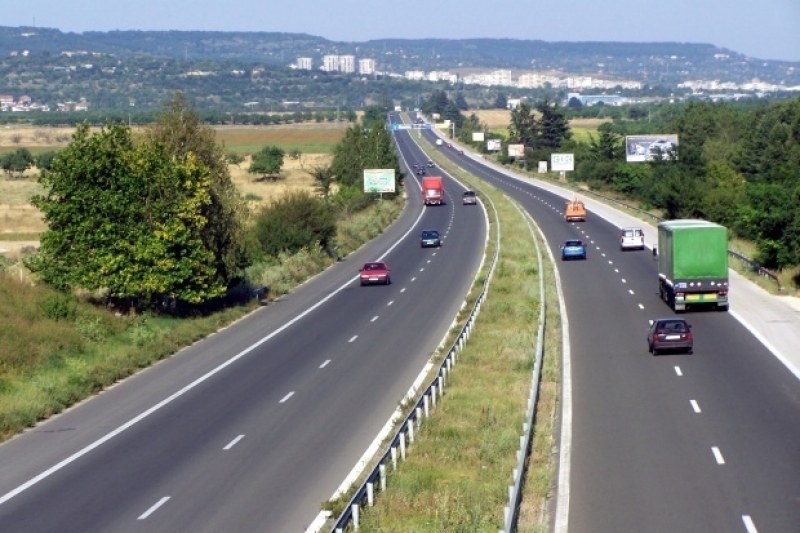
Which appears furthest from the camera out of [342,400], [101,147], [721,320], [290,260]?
[290,260]

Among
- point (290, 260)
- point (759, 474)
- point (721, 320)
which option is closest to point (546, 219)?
point (290, 260)

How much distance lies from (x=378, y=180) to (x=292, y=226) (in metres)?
46.4

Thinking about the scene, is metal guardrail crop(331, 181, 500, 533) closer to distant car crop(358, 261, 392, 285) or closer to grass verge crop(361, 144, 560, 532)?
grass verge crop(361, 144, 560, 532)

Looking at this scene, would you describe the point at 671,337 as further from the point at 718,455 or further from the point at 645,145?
the point at 645,145

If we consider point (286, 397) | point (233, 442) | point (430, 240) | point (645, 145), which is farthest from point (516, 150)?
point (233, 442)

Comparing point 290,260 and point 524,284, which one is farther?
point 290,260

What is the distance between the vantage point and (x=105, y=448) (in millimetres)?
25328

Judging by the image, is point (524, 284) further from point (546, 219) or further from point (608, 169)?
point (608, 169)

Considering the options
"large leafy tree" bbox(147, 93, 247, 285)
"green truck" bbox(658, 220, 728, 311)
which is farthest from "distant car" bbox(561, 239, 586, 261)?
"green truck" bbox(658, 220, 728, 311)

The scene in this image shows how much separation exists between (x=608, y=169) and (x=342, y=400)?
337ft

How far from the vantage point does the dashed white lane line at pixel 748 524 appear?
17.3 metres

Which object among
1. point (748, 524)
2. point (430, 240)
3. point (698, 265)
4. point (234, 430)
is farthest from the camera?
point (430, 240)

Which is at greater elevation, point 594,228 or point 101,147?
point 101,147

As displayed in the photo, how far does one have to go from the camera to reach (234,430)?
26438 millimetres
